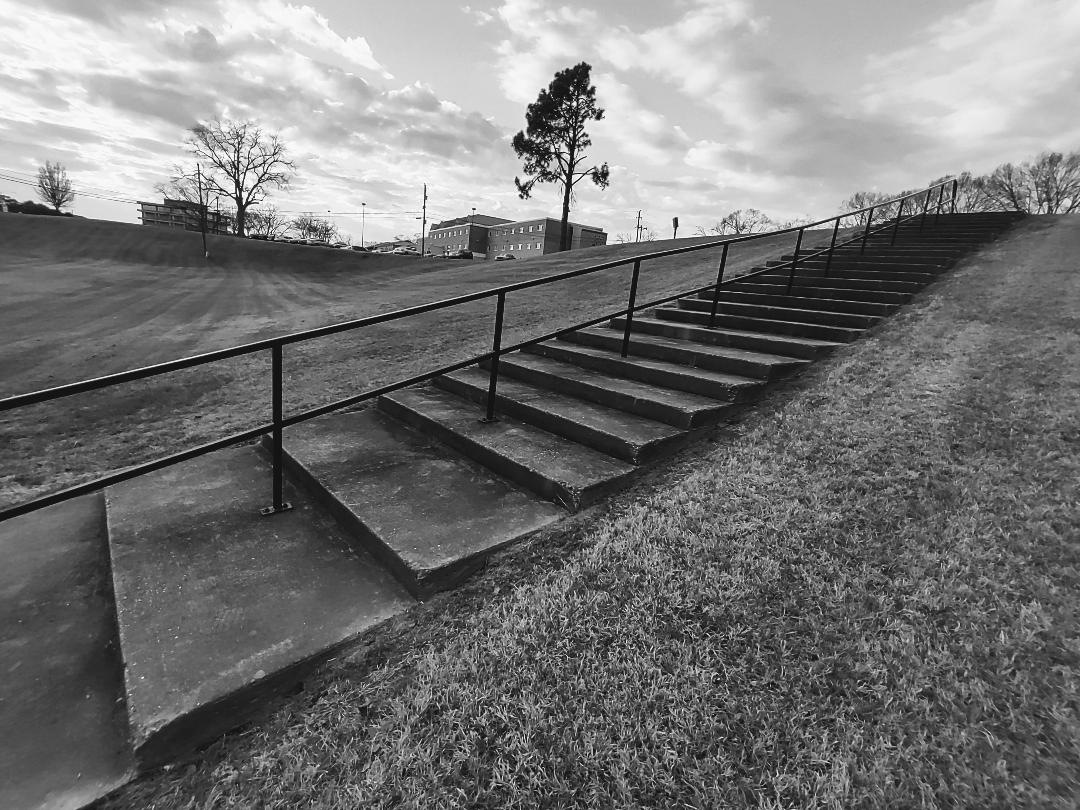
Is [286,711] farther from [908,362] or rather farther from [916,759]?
[908,362]

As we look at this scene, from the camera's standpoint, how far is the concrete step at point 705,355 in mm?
4285

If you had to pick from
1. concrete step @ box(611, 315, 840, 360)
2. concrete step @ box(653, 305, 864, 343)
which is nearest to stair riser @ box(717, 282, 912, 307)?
concrete step @ box(653, 305, 864, 343)

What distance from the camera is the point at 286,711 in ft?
5.85

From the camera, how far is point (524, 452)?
3.28m

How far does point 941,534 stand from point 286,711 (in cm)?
288

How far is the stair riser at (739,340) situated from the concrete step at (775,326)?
29cm

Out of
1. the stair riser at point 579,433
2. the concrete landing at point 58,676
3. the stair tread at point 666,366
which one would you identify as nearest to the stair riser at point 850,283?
the stair tread at point 666,366

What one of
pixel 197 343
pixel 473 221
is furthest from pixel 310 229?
pixel 197 343

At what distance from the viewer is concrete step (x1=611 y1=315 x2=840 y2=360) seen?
4.78m

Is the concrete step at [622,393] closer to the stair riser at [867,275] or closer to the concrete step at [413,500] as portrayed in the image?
the concrete step at [413,500]

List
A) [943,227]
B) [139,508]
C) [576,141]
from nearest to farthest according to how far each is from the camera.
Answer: [139,508]
[943,227]
[576,141]

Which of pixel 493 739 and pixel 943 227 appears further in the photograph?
pixel 943 227

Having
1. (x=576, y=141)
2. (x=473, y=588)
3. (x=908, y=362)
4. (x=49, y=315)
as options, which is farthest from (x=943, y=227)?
(x=576, y=141)

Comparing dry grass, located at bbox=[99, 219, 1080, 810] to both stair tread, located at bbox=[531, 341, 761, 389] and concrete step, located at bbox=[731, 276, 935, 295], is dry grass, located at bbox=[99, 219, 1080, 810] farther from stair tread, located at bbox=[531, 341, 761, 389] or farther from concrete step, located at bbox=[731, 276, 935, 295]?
concrete step, located at bbox=[731, 276, 935, 295]
